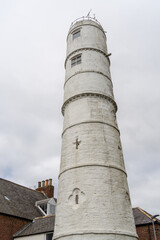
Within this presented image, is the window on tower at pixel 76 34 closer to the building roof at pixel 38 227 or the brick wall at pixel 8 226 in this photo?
the building roof at pixel 38 227

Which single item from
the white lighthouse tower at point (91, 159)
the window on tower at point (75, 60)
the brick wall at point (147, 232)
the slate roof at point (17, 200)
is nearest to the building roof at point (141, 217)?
the brick wall at point (147, 232)

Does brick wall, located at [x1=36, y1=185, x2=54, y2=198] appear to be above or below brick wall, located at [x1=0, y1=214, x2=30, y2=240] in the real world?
above

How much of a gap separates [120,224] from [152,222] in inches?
173

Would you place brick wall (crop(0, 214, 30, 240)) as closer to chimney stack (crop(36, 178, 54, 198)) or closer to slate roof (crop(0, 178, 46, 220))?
slate roof (crop(0, 178, 46, 220))

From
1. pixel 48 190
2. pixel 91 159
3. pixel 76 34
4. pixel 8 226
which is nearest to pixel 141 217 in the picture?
pixel 91 159

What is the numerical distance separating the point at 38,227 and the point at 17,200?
4864mm

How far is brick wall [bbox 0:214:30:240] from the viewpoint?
19.4 metres

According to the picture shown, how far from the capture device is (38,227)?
19.9 metres

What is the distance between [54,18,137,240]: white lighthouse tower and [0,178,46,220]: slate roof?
32.5 ft

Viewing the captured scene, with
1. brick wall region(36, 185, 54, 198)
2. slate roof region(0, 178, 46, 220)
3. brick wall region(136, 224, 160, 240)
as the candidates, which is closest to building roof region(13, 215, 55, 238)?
slate roof region(0, 178, 46, 220)

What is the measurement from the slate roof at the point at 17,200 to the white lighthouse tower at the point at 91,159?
390 inches

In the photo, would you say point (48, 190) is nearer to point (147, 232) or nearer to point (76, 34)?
point (147, 232)

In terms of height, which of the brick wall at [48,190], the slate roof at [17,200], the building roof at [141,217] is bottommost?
the building roof at [141,217]

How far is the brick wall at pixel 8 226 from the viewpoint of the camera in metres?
19.4
